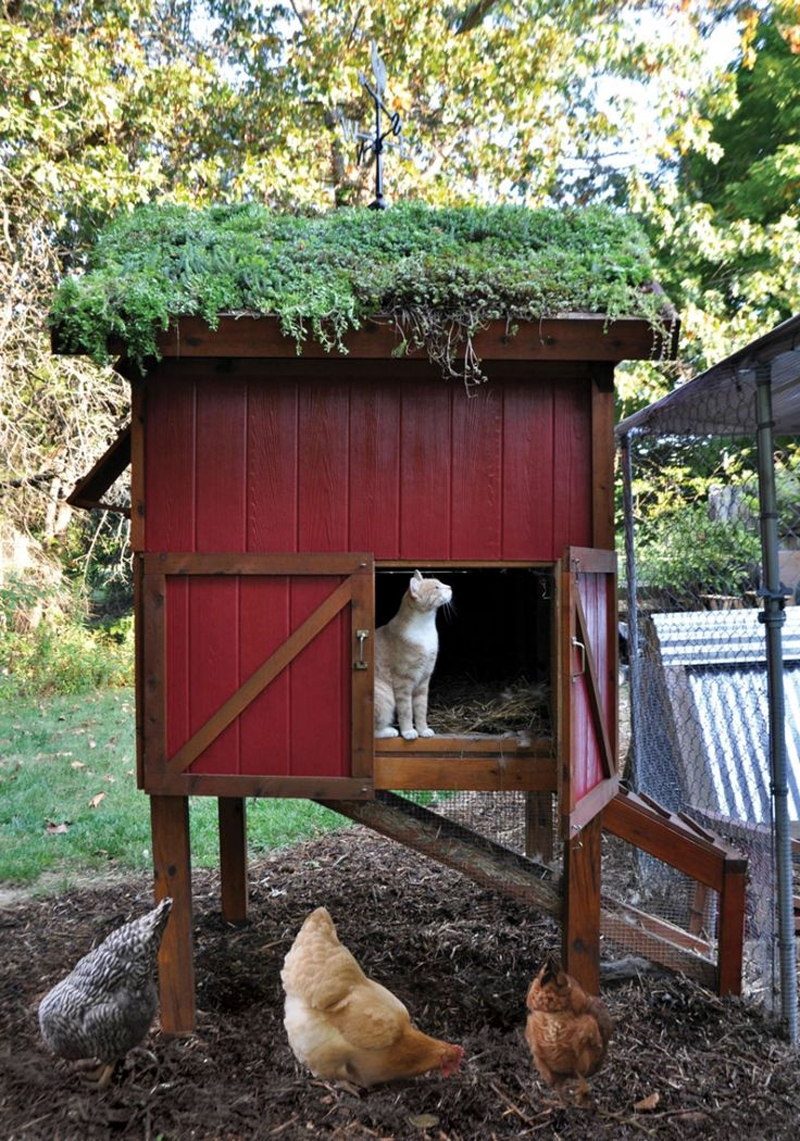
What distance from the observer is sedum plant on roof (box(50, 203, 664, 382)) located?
365 cm

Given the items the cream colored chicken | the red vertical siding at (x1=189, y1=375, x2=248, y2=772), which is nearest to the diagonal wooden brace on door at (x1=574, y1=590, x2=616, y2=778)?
the cream colored chicken

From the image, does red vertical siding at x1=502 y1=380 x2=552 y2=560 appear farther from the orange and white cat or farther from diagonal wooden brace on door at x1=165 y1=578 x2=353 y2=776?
diagonal wooden brace on door at x1=165 y1=578 x2=353 y2=776

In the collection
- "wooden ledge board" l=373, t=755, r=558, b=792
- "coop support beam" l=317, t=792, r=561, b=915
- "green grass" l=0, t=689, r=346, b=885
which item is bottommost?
"green grass" l=0, t=689, r=346, b=885

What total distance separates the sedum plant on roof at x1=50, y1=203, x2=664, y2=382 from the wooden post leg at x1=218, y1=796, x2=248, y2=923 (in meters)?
2.79

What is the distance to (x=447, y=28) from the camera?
12.0 m

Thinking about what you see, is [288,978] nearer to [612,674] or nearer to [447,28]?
[612,674]

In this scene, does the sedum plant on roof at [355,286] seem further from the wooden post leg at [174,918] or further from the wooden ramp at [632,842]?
the wooden ramp at [632,842]

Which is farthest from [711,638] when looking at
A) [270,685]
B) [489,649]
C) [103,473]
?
[103,473]

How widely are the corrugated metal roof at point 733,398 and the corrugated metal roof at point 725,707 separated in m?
1.31

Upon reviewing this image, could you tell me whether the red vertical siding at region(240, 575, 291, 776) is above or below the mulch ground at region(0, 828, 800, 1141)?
above

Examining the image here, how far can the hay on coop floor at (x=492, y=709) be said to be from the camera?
415cm

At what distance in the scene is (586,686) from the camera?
3.86m

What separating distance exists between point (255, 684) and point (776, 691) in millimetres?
2430

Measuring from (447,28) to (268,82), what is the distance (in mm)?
2601
